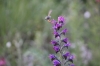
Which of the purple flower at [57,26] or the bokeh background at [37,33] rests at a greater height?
the bokeh background at [37,33]

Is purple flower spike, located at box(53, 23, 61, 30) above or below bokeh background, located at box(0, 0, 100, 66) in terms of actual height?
below

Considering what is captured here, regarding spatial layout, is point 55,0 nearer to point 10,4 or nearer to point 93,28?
point 10,4

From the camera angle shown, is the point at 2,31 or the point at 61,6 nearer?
the point at 2,31

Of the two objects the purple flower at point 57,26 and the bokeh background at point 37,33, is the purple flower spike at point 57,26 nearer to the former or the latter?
the purple flower at point 57,26

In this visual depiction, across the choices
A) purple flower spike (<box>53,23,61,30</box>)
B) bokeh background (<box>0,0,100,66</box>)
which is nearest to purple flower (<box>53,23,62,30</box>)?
purple flower spike (<box>53,23,61,30</box>)

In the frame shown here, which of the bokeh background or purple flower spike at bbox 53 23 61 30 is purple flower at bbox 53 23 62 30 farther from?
the bokeh background

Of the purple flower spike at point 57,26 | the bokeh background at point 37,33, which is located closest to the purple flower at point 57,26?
the purple flower spike at point 57,26

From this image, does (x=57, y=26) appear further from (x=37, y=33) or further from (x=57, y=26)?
(x=37, y=33)

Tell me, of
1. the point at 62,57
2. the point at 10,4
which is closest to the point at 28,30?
the point at 10,4
